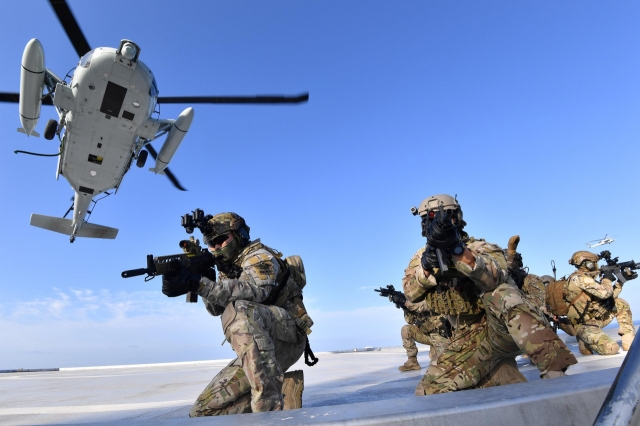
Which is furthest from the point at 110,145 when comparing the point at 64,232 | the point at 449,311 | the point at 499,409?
the point at 499,409

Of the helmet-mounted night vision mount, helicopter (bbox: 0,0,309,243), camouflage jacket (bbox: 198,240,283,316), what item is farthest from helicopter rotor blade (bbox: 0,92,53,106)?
camouflage jacket (bbox: 198,240,283,316)

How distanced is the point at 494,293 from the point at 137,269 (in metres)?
3.10

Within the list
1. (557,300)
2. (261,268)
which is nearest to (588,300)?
(557,300)

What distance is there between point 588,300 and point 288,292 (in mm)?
7126

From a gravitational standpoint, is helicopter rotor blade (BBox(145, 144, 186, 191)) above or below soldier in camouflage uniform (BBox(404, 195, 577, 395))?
above

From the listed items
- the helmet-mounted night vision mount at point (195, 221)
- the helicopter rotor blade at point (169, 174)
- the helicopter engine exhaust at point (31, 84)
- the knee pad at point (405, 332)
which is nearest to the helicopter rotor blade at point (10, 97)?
the helicopter engine exhaust at point (31, 84)

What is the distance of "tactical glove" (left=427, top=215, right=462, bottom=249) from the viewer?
3.01 meters

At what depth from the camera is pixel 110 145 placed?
10.7 meters

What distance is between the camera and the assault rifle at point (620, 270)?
867 cm

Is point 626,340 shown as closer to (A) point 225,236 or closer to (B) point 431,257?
(B) point 431,257

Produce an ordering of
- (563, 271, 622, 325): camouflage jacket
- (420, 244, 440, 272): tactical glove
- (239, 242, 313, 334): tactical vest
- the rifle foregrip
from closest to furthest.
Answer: the rifle foregrip → (420, 244, 440, 272): tactical glove → (239, 242, 313, 334): tactical vest → (563, 271, 622, 325): camouflage jacket

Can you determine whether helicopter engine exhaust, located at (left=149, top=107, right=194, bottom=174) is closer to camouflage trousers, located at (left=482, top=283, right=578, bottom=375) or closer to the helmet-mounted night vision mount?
the helmet-mounted night vision mount

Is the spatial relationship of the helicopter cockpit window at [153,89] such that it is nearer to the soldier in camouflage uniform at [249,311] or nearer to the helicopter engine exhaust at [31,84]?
the helicopter engine exhaust at [31,84]

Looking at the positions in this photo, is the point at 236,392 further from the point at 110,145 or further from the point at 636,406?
the point at 110,145
